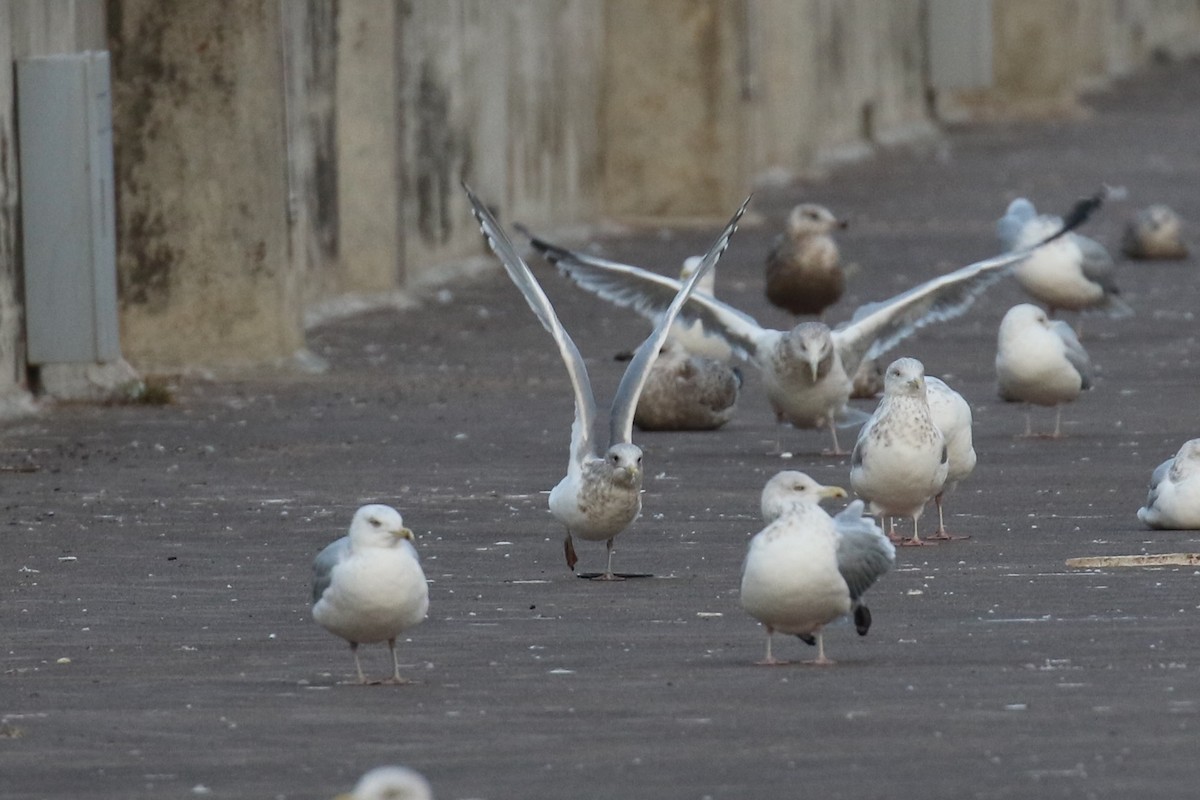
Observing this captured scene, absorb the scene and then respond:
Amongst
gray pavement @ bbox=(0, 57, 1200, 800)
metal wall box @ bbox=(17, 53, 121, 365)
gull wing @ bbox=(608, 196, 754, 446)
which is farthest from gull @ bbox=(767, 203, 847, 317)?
gull wing @ bbox=(608, 196, 754, 446)

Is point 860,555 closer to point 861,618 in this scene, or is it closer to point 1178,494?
point 861,618

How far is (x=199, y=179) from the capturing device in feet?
65.9

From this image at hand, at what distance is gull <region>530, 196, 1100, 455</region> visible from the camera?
51.1ft

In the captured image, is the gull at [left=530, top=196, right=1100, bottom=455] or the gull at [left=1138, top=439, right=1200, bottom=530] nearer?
the gull at [left=1138, top=439, right=1200, bottom=530]

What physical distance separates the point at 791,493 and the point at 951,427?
129 inches

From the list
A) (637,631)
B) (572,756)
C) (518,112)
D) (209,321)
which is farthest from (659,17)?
(572,756)

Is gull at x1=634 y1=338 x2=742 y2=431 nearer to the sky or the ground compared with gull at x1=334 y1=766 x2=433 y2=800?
nearer to the ground

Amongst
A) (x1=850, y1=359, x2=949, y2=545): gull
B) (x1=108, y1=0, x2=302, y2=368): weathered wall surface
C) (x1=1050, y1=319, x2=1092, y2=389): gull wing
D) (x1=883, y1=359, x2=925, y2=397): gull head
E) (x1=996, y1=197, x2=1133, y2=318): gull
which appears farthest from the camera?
(x1=996, y1=197, x2=1133, y2=318): gull

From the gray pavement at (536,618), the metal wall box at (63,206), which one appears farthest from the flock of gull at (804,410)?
the metal wall box at (63,206)

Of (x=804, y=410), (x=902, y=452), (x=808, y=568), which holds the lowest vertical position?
(x=804, y=410)

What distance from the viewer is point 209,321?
20.3 m

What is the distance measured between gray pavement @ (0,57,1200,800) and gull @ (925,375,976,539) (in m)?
0.32

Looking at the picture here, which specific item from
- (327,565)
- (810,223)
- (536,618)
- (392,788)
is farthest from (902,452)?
(810,223)

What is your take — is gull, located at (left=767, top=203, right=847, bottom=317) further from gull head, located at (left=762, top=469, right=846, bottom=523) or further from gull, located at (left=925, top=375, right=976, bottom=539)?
gull head, located at (left=762, top=469, right=846, bottom=523)
